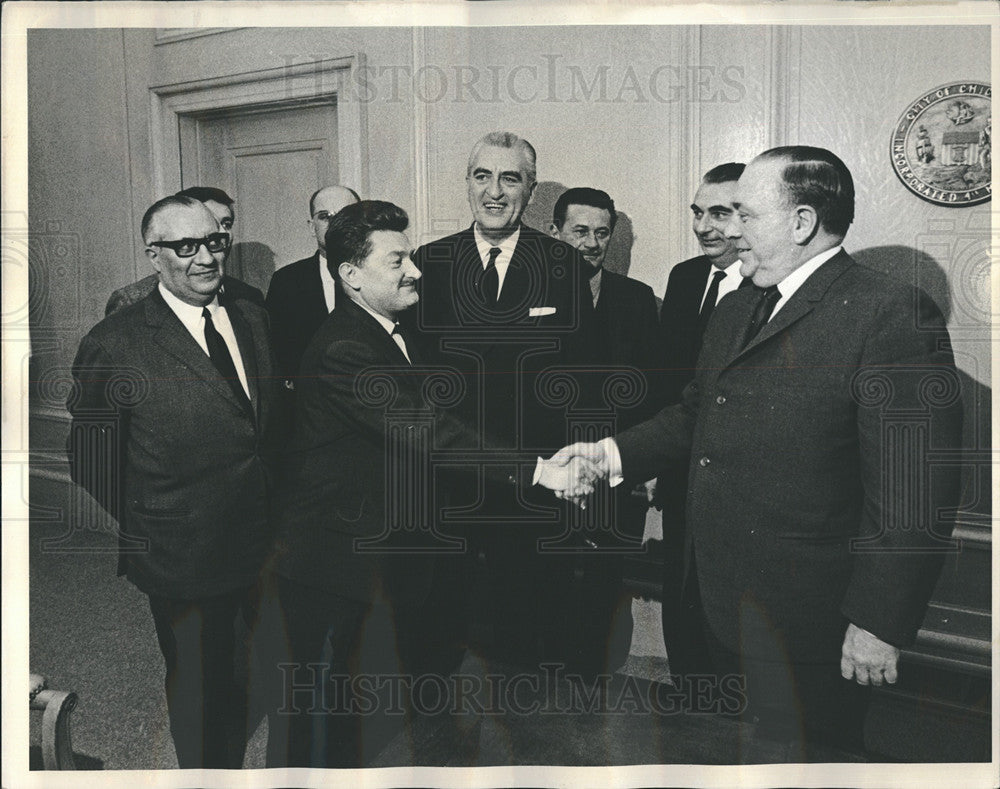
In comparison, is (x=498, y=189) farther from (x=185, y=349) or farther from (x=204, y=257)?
(x=185, y=349)

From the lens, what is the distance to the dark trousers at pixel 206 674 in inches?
101

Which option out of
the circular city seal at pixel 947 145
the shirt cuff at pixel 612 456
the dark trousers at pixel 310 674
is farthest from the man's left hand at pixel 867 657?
the dark trousers at pixel 310 674

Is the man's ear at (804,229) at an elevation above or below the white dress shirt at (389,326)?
above

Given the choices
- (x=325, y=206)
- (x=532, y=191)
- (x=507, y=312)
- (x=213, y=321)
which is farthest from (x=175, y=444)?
(x=532, y=191)

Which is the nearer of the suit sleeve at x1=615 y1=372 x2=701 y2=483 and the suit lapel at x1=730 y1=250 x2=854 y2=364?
the suit lapel at x1=730 y1=250 x2=854 y2=364

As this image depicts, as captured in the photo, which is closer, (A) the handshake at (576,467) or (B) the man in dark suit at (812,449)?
(B) the man in dark suit at (812,449)

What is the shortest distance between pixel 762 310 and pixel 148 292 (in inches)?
67.2

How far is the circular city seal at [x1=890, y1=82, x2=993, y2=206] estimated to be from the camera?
2475mm

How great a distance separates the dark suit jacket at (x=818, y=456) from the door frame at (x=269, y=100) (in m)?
1.13

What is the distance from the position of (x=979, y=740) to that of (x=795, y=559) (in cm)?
82

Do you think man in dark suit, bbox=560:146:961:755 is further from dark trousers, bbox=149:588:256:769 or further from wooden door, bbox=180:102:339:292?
dark trousers, bbox=149:588:256:769

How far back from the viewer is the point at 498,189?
2510mm

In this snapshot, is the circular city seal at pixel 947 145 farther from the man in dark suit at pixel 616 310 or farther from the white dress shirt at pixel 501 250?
the white dress shirt at pixel 501 250

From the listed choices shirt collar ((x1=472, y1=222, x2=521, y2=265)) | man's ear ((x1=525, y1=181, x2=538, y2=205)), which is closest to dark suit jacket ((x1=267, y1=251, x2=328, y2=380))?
shirt collar ((x1=472, y1=222, x2=521, y2=265))
